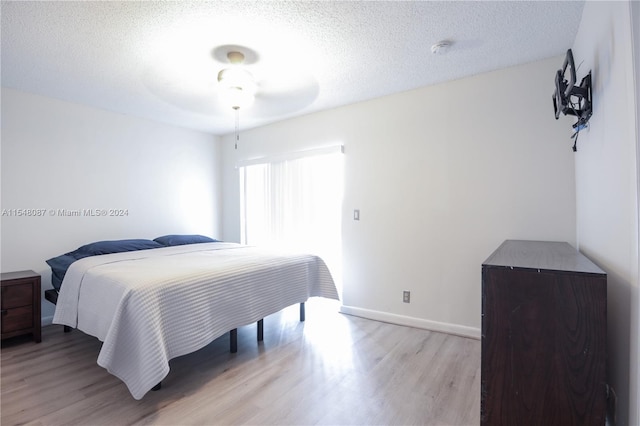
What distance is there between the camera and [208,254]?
289 cm

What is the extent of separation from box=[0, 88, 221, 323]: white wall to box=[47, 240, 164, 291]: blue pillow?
1.23 feet

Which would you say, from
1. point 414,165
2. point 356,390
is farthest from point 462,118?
point 356,390

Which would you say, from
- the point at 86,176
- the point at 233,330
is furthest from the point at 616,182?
the point at 86,176

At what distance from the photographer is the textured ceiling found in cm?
177

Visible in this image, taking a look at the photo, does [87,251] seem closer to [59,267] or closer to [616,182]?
[59,267]

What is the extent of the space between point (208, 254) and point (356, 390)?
1787 millimetres

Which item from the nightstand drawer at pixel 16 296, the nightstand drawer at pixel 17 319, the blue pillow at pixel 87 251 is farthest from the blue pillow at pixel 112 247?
the nightstand drawer at pixel 17 319

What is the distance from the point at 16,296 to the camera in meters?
2.50

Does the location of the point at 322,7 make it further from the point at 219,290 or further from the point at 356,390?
the point at 356,390

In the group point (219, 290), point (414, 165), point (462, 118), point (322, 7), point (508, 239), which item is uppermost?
point (322, 7)

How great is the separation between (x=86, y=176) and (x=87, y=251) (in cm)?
91

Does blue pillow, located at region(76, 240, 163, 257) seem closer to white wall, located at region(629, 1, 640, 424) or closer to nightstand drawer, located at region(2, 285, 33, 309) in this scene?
nightstand drawer, located at region(2, 285, 33, 309)

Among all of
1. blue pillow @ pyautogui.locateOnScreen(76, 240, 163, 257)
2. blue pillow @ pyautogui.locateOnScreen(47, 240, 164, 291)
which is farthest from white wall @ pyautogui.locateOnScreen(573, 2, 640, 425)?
blue pillow @ pyautogui.locateOnScreen(76, 240, 163, 257)

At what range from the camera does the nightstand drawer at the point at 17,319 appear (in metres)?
2.45
